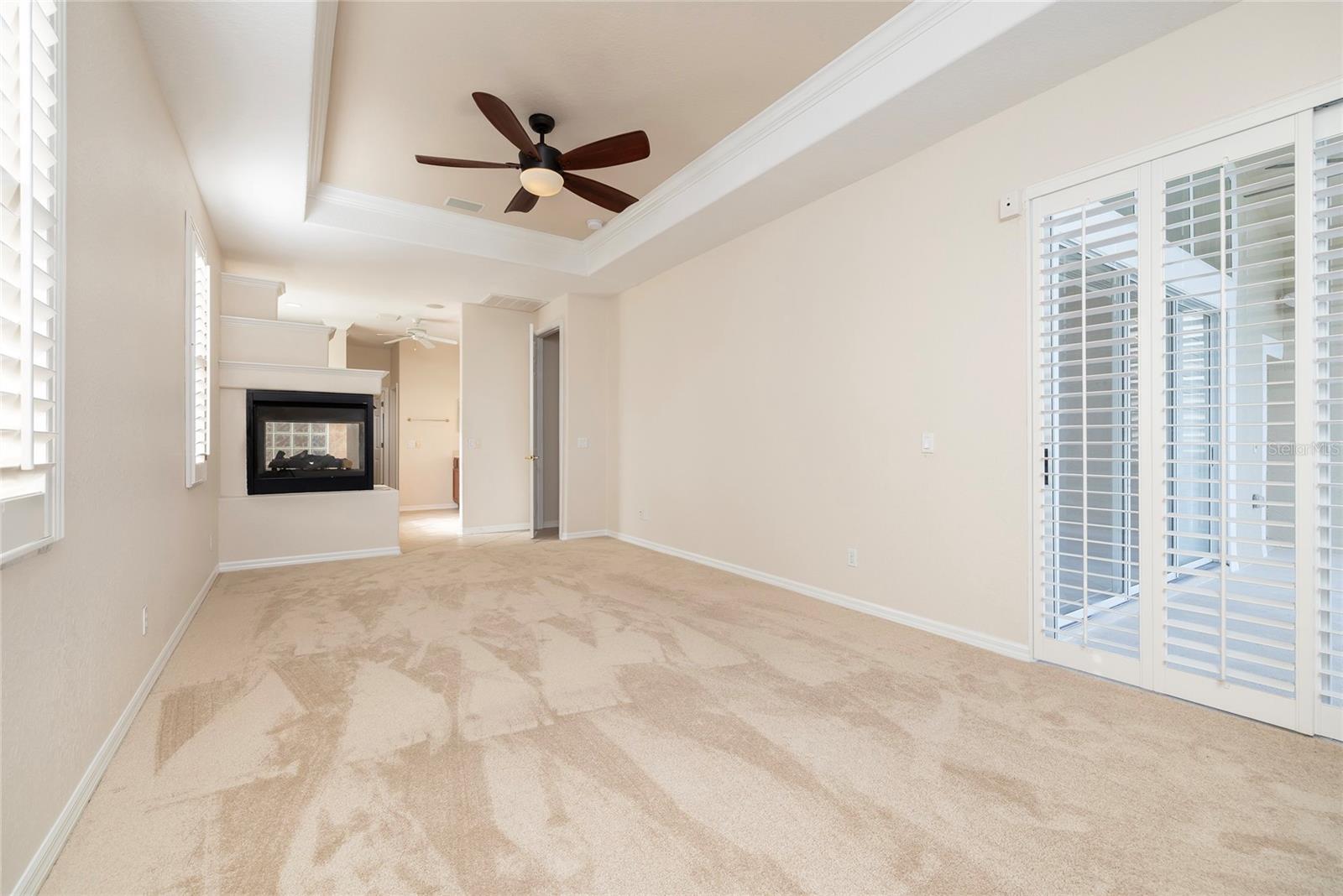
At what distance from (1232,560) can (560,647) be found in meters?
2.86

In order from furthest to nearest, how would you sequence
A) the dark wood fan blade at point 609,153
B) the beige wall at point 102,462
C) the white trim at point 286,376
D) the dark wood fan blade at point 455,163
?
the white trim at point 286,376 → the dark wood fan blade at point 455,163 → the dark wood fan blade at point 609,153 → the beige wall at point 102,462

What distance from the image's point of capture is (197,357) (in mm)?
3643

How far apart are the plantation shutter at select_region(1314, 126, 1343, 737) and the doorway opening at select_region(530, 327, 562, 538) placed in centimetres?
603

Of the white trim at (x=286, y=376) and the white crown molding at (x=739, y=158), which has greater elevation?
the white crown molding at (x=739, y=158)

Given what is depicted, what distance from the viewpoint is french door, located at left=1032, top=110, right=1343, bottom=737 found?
2.06m

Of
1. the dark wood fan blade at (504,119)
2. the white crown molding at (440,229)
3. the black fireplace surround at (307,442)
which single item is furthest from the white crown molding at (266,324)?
the dark wood fan blade at (504,119)

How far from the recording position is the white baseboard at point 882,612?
2.92 meters

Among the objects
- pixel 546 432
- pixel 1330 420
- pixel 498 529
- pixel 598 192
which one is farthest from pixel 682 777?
pixel 546 432

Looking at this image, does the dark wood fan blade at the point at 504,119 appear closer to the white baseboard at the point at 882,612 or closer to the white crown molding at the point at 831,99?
the white crown molding at the point at 831,99

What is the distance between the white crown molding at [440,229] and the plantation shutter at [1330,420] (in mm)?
4890

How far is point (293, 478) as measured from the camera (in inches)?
204

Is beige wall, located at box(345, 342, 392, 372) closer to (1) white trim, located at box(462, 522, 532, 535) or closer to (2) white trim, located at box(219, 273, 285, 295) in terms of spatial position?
(1) white trim, located at box(462, 522, 532, 535)

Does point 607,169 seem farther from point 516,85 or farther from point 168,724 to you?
point 168,724

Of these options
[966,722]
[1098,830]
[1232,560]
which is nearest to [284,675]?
[966,722]
